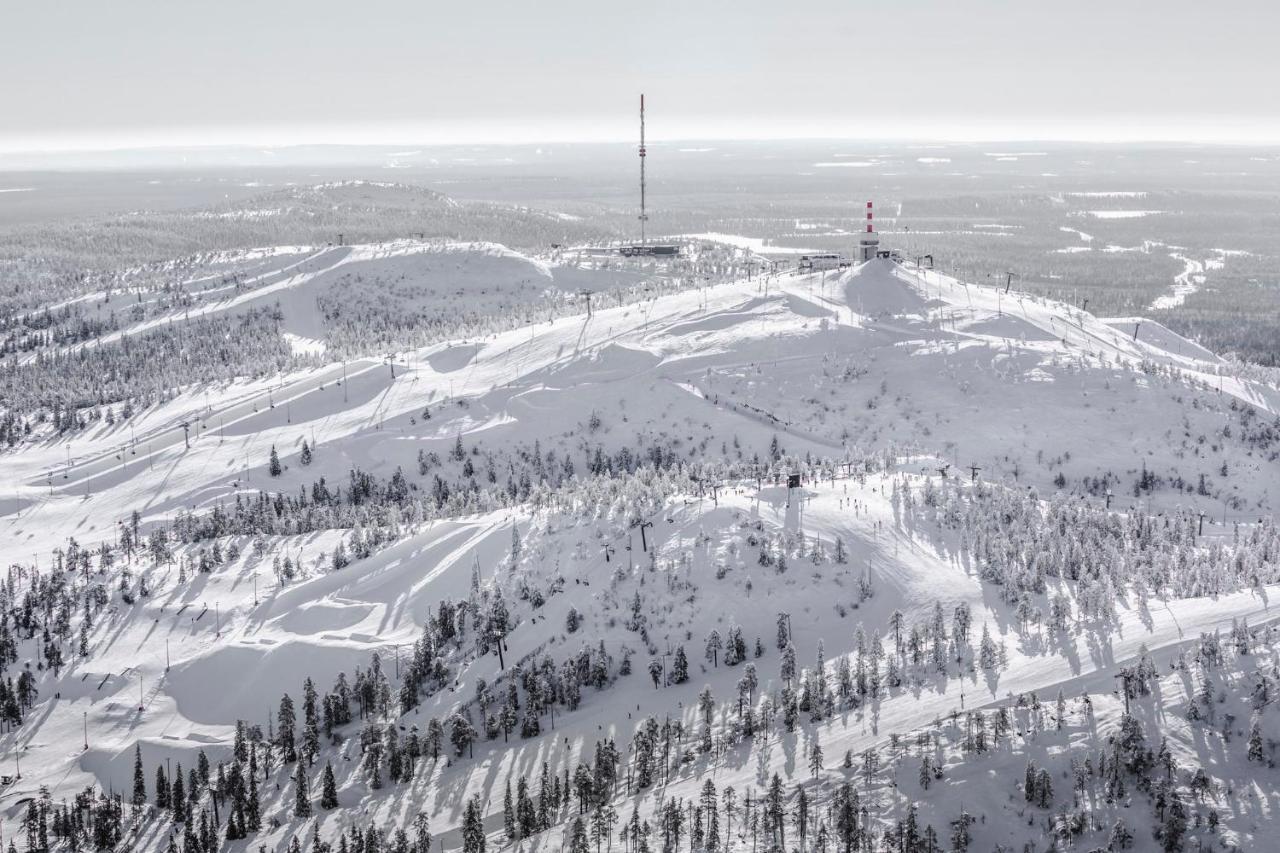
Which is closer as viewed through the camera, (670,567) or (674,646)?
(674,646)

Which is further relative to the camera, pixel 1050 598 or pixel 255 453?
pixel 255 453

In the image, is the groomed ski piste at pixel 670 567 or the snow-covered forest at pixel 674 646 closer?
the snow-covered forest at pixel 674 646

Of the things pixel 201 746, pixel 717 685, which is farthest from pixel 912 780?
pixel 201 746

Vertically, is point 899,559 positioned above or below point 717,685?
above

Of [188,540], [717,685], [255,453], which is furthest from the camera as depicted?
[255,453]

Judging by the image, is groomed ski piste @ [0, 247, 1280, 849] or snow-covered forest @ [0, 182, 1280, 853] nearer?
snow-covered forest @ [0, 182, 1280, 853]

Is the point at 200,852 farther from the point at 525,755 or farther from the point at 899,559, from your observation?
the point at 899,559

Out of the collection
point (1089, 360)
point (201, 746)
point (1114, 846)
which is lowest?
point (201, 746)

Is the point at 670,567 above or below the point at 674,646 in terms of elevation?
above
